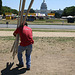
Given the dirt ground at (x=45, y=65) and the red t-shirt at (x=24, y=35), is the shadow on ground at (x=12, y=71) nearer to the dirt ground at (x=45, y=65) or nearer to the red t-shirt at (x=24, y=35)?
the dirt ground at (x=45, y=65)

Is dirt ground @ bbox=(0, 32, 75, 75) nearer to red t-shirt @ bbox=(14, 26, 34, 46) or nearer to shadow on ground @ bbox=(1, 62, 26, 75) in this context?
shadow on ground @ bbox=(1, 62, 26, 75)

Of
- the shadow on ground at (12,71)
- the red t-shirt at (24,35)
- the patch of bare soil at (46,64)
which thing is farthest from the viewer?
the patch of bare soil at (46,64)

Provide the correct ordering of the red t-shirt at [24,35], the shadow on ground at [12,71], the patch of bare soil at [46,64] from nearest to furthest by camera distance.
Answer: the red t-shirt at [24,35], the shadow on ground at [12,71], the patch of bare soil at [46,64]

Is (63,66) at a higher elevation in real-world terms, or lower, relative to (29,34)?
lower

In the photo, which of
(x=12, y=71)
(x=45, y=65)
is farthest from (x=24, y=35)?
(x=45, y=65)

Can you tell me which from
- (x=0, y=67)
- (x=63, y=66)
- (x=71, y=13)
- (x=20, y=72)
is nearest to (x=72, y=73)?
(x=63, y=66)

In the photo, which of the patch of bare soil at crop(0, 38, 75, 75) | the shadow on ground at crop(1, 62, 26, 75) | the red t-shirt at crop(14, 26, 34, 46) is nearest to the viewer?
the red t-shirt at crop(14, 26, 34, 46)

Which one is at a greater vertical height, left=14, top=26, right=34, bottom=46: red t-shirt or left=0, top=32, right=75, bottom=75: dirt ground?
left=14, top=26, right=34, bottom=46: red t-shirt

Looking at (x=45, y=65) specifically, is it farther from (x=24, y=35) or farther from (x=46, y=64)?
(x=24, y=35)

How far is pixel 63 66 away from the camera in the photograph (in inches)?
234

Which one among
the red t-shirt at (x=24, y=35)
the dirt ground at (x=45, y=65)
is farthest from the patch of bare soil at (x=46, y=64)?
the red t-shirt at (x=24, y=35)

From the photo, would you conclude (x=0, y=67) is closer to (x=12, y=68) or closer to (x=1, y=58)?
(x=12, y=68)

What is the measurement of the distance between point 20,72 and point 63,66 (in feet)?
5.14

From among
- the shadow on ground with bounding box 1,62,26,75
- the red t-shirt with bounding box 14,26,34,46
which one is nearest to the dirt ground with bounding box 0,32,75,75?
the shadow on ground with bounding box 1,62,26,75
